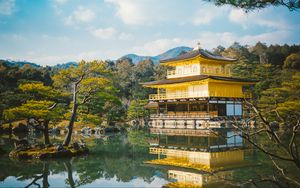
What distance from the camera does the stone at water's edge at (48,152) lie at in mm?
14498

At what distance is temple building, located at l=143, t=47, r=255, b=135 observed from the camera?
32281 millimetres

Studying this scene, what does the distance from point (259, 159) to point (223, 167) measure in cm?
224

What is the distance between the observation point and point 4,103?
24.6 m

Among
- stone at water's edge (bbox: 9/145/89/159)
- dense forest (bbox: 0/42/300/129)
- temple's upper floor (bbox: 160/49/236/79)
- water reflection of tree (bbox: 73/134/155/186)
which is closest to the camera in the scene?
water reflection of tree (bbox: 73/134/155/186)

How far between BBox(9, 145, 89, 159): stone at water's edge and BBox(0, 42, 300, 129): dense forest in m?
1.66

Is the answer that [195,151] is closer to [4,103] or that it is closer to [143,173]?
[143,173]

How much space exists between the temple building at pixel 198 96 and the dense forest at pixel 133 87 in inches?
Result: 118

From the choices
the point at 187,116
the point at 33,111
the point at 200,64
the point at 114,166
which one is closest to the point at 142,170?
the point at 114,166

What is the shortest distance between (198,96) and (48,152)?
21.7 metres

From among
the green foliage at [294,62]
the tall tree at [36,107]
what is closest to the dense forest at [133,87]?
the green foliage at [294,62]

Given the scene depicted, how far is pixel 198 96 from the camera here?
111ft

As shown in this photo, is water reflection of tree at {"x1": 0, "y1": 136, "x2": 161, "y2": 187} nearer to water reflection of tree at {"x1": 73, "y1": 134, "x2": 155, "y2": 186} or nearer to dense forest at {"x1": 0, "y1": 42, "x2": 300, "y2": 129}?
water reflection of tree at {"x1": 73, "y1": 134, "x2": 155, "y2": 186}

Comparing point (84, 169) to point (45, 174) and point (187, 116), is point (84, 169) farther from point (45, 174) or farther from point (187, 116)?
point (187, 116)

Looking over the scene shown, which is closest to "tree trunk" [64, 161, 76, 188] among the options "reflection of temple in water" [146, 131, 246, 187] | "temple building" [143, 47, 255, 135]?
"reflection of temple in water" [146, 131, 246, 187]
